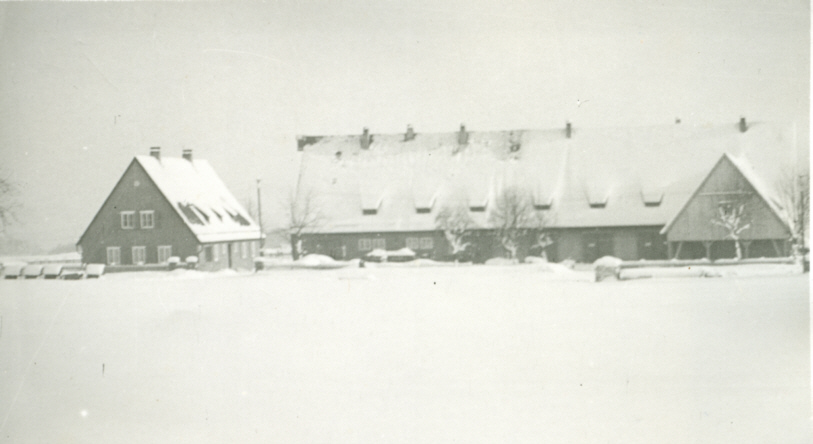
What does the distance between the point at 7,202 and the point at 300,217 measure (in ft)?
5.25

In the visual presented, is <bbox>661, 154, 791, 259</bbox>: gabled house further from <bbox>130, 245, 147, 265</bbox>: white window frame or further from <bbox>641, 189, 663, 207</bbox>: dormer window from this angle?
<bbox>130, 245, 147, 265</bbox>: white window frame

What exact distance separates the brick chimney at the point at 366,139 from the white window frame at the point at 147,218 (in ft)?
4.01

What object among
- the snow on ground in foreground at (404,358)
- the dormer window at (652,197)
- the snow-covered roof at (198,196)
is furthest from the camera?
the dormer window at (652,197)

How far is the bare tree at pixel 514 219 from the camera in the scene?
3723mm

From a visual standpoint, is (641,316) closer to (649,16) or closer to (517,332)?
(517,332)

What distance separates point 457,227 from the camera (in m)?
3.76

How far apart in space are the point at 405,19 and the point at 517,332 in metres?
1.80

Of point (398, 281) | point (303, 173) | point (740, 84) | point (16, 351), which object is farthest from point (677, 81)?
point (16, 351)

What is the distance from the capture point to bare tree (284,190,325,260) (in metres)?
3.75

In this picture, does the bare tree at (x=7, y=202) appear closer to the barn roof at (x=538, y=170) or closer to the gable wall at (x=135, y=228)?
the gable wall at (x=135, y=228)

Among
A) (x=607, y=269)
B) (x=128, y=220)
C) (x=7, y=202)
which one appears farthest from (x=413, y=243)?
(x=7, y=202)

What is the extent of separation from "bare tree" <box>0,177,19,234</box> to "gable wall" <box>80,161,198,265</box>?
0.40m

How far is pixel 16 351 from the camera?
364 cm

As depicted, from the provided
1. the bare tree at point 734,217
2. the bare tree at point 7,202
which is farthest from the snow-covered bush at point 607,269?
the bare tree at point 7,202
